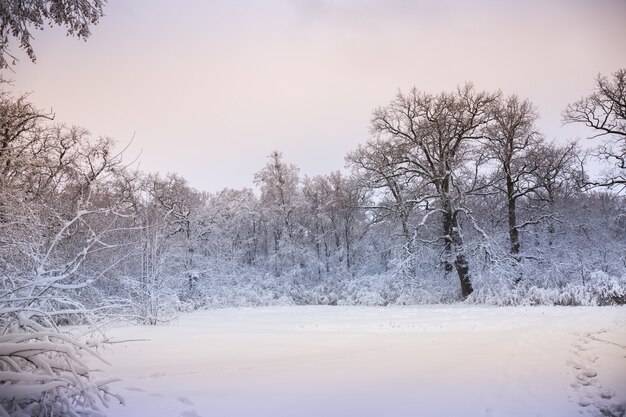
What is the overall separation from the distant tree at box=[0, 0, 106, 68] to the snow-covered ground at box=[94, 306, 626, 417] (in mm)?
5019

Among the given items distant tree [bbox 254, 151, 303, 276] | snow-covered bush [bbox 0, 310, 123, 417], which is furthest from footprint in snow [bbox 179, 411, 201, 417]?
distant tree [bbox 254, 151, 303, 276]

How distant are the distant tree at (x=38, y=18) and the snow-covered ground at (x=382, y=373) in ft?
16.5

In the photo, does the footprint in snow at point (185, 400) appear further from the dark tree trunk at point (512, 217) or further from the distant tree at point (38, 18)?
the dark tree trunk at point (512, 217)

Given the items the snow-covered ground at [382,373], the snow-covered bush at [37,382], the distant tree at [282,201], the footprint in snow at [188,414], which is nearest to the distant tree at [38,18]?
the snow-covered bush at [37,382]

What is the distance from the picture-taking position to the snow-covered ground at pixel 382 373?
4.62 meters

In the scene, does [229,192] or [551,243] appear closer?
[551,243]

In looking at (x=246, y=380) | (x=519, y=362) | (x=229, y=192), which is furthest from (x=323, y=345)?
(x=229, y=192)

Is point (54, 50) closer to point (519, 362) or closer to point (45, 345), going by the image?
point (45, 345)

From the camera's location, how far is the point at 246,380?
5500mm

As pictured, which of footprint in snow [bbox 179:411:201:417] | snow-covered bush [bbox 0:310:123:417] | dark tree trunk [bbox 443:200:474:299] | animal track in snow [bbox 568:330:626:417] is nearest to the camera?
snow-covered bush [bbox 0:310:123:417]

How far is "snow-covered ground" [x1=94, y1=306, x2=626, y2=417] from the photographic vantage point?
15.1ft

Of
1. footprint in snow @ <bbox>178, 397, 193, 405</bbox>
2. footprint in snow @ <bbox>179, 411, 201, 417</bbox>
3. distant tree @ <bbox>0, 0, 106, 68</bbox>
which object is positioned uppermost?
distant tree @ <bbox>0, 0, 106, 68</bbox>

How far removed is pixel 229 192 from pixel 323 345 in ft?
121

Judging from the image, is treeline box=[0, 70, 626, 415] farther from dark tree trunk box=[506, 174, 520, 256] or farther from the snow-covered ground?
the snow-covered ground
